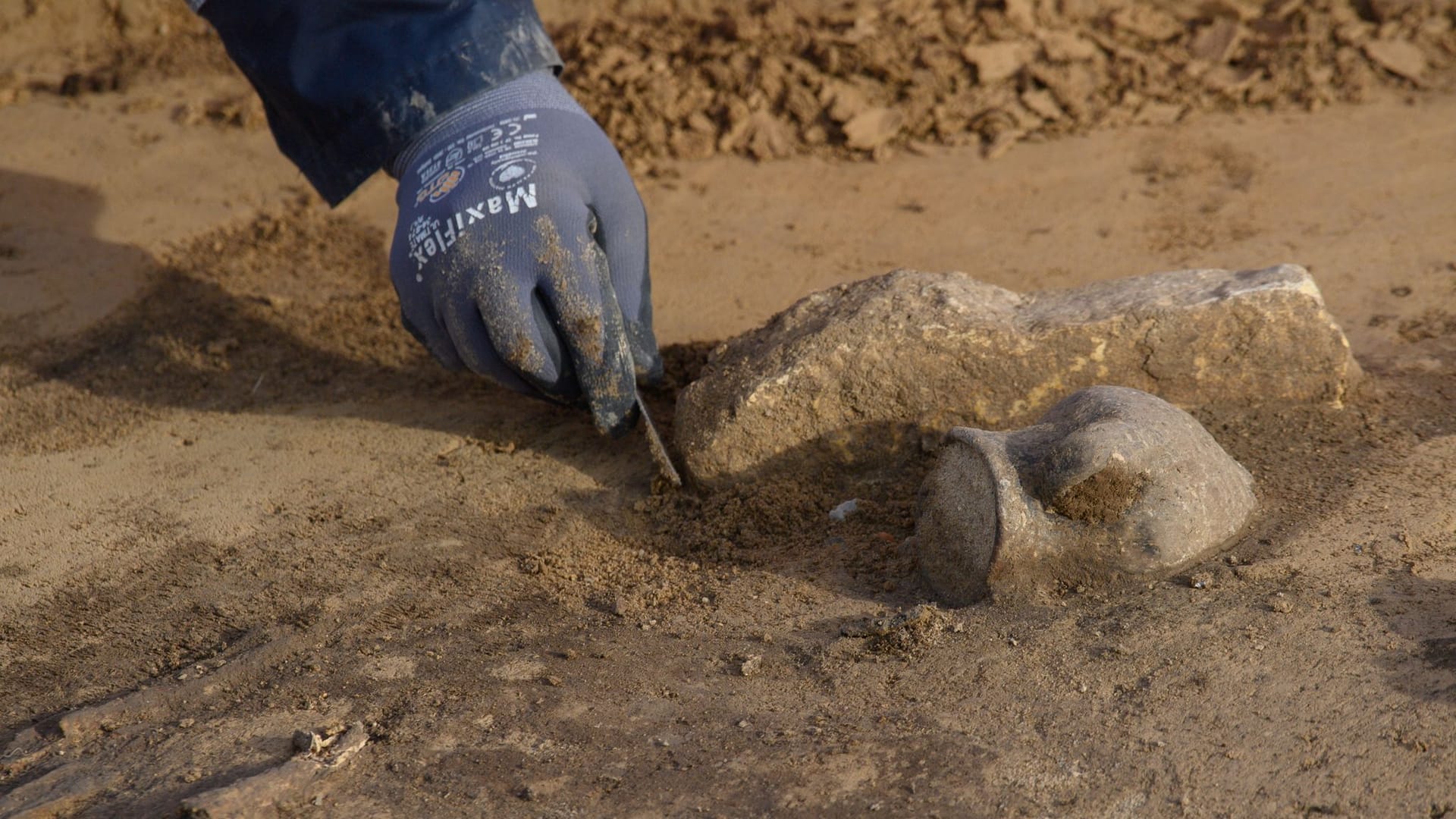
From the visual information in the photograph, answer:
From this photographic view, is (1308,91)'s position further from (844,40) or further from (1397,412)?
(1397,412)

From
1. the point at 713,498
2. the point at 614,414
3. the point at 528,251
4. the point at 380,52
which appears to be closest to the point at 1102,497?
the point at 713,498

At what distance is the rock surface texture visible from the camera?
235 centimetres

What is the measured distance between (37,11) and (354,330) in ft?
A: 9.71

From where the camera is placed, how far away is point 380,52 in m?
3.16

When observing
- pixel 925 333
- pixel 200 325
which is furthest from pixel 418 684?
pixel 200 325

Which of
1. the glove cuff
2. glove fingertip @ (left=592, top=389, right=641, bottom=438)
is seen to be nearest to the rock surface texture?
glove fingertip @ (left=592, top=389, right=641, bottom=438)

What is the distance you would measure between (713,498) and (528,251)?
28.0 inches

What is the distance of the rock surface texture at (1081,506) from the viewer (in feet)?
7.72

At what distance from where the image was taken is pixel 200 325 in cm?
398

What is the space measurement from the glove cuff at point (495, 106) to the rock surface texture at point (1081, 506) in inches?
A: 56.4

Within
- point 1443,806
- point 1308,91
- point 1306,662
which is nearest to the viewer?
point 1443,806

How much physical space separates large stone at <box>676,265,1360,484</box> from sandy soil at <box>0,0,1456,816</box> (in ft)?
0.28

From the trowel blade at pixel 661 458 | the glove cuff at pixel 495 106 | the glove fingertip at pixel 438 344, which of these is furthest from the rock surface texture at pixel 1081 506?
the glove cuff at pixel 495 106

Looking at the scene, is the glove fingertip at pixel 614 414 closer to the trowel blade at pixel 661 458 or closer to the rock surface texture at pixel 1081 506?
the trowel blade at pixel 661 458
